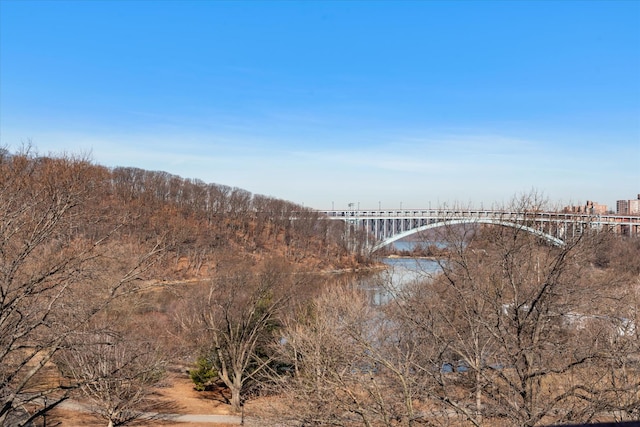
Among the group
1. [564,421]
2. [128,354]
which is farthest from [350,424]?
[128,354]

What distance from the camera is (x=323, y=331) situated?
12.0 m

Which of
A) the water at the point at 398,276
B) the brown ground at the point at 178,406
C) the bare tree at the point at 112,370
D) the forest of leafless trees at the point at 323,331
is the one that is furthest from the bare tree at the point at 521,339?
the brown ground at the point at 178,406

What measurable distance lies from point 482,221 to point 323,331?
4.68 metres

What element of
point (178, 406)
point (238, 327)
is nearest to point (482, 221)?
point (238, 327)

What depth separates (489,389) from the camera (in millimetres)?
7215

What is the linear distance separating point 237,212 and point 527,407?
65042mm

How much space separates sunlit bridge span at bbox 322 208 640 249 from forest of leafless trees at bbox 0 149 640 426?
288 millimetres

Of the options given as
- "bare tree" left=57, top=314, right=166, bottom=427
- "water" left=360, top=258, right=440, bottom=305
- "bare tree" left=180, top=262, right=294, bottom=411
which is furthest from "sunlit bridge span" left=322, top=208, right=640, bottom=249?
"bare tree" left=57, top=314, right=166, bottom=427

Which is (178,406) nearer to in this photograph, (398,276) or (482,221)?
(398,276)

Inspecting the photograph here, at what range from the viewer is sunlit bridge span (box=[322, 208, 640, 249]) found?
28.3 ft

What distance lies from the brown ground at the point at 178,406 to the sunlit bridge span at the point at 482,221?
7438 mm

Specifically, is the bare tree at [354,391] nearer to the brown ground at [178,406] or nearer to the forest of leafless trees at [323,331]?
the forest of leafless trees at [323,331]

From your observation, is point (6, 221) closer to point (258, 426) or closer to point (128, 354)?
point (258, 426)

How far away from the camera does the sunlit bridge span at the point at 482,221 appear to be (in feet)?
28.3
